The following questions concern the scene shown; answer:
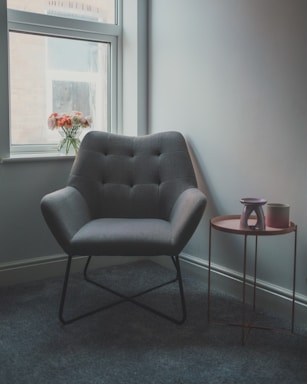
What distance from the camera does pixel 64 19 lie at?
119 inches

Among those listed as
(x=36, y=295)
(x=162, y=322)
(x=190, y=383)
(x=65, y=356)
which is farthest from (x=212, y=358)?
(x=36, y=295)

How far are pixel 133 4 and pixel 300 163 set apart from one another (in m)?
1.58

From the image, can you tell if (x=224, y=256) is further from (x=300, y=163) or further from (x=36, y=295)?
(x=36, y=295)

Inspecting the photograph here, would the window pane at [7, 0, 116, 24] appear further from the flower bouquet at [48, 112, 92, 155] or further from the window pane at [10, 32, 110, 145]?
the flower bouquet at [48, 112, 92, 155]

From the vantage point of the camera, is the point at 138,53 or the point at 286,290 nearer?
the point at 286,290

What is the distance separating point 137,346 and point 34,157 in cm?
130

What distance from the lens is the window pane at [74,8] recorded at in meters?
2.90

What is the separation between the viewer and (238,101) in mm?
2533

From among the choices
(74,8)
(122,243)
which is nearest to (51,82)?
(74,8)

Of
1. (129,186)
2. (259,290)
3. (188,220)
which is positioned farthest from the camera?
(129,186)

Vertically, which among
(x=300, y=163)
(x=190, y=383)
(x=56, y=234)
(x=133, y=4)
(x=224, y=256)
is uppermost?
(x=133, y=4)

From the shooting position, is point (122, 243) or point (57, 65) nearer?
point (122, 243)

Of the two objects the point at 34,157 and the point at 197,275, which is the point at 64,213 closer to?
the point at 34,157

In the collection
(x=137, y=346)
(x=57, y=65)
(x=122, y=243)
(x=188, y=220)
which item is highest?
(x=57, y=65)
